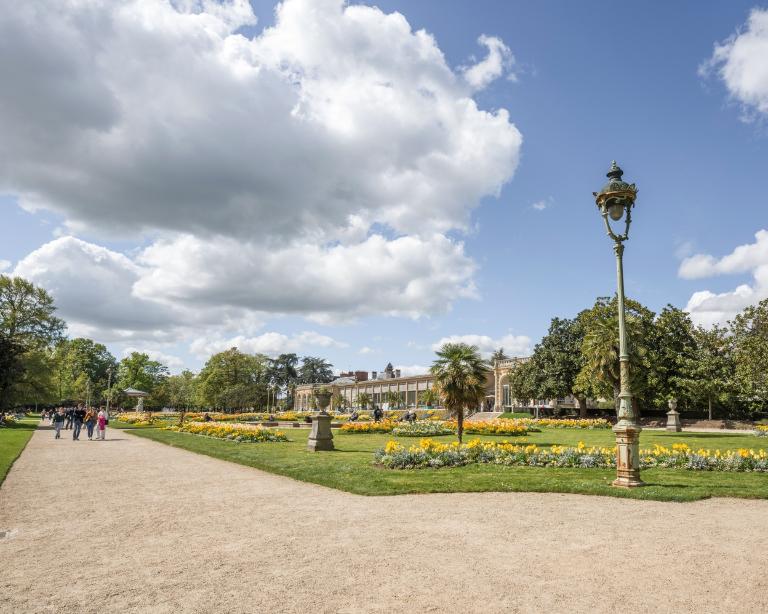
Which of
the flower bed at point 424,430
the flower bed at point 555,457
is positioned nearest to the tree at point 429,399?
the flower bed at point 424,430

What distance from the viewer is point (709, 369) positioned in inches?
1535

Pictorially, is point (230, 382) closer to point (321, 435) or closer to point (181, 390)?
point (181, 390)

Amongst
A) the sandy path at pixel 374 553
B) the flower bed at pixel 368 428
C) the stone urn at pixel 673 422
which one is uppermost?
the stone urn at pixel 673 422

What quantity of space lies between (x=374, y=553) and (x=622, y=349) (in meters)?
7.24

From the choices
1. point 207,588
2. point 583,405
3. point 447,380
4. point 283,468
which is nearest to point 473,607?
point 207,588

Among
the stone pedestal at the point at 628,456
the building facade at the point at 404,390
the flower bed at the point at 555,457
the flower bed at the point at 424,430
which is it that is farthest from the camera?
the building facade at the point at 404,390

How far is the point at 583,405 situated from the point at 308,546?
49.3 meters

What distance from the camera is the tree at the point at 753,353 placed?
3039 cm

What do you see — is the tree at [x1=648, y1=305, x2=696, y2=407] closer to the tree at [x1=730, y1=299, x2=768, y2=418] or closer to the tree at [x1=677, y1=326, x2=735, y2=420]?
the tree at [x1=677, y1=326, x2=735, y2=420]

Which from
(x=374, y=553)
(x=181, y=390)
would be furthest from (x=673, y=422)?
(x=181, y=390)

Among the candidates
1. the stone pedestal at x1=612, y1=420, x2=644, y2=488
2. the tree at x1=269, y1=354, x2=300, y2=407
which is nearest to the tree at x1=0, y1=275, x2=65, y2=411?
the stone pedestal at x1=612, y1=420, x2=644, y2=488

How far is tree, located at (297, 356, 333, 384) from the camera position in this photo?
152m

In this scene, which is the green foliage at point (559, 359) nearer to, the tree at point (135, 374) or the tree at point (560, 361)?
the tree at point (560, 361)

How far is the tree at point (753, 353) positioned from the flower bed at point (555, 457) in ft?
64.6
